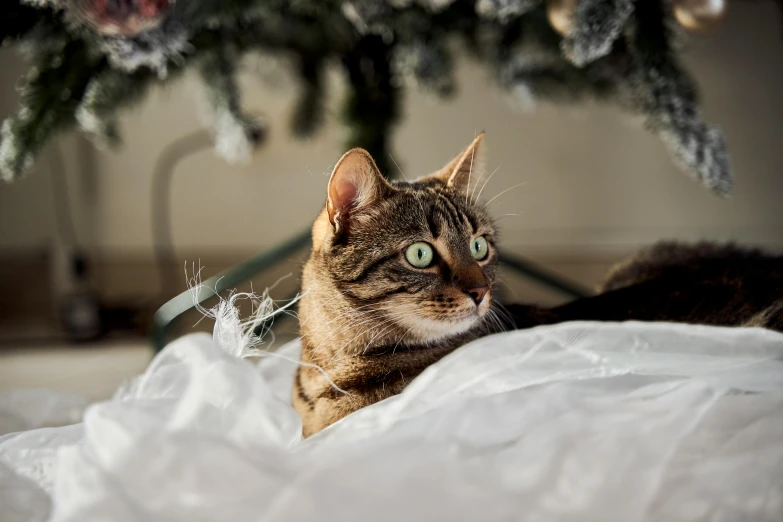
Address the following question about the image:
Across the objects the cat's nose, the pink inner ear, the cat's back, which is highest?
the pink inner ear

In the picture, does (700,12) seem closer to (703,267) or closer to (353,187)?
(703,267)

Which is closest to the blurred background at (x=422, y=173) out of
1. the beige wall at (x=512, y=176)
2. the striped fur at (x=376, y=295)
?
the beige wall at (x=512, y=176)

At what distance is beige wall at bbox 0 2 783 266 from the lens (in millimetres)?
1712

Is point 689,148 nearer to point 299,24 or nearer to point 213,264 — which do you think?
point 299,24

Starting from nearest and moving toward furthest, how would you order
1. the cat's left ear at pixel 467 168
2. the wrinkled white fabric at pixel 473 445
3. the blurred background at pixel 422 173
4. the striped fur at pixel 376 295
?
1. the wrinkled white fabric at pixel 473 445
2. the striped fur at pixel 376 295
3. the cat's left ear at pixel 467 168
4. the blurred background at pixel 422 173

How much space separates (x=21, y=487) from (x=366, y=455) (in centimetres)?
23

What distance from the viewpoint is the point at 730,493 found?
327 mm

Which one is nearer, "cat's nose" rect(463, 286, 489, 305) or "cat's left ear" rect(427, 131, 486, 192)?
"cat's nose" rect(463, 286, 489, 305)

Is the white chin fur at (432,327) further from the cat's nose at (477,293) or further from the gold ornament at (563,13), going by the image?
the gold ornament at (563,13)

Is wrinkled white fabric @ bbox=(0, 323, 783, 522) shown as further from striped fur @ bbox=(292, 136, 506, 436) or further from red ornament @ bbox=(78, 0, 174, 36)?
red ornament @ bbox=(78, 0, 174, 36)

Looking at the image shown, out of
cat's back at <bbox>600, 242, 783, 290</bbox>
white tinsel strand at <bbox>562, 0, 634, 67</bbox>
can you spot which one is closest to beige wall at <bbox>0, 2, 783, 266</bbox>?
cat's back at <bbox>600, 242, 783, 290</bbox>

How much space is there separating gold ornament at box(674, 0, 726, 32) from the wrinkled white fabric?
429mm

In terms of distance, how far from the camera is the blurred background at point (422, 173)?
5.58 ft

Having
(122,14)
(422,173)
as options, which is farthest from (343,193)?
(422,173)
